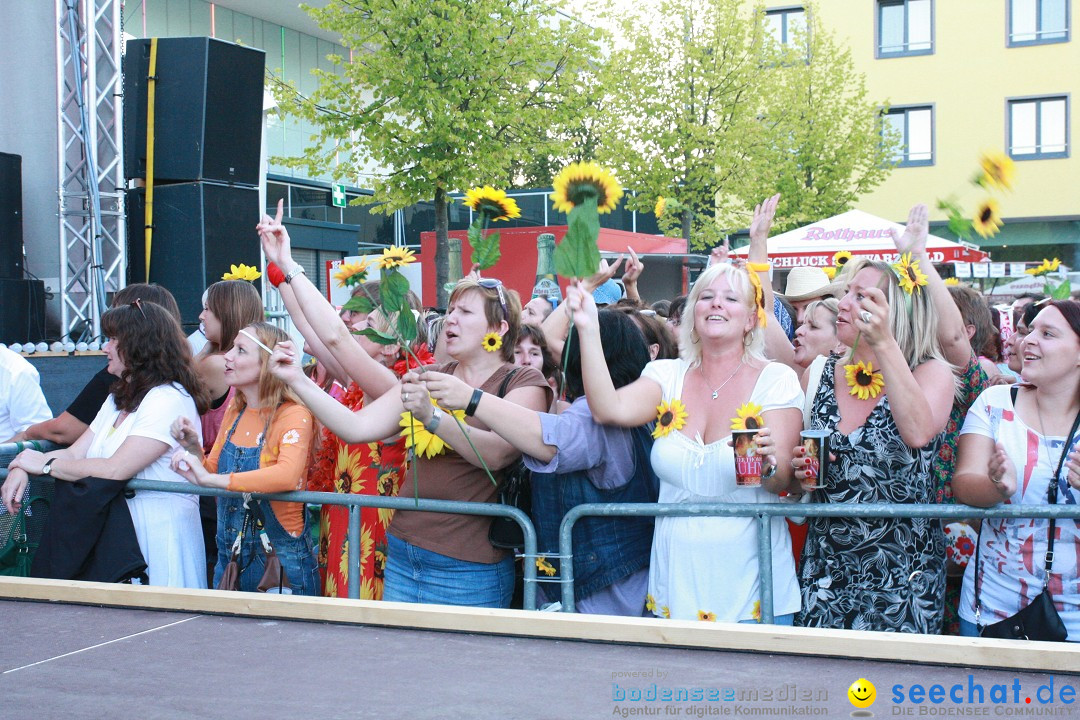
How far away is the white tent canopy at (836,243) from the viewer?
550 inches

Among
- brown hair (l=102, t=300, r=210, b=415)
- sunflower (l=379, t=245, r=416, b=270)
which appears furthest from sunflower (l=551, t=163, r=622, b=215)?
brown hair (l=102, t=300, r=210, b=415)

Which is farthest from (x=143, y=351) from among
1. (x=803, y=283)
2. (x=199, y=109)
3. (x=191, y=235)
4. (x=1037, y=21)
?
(x=1037, y=21)

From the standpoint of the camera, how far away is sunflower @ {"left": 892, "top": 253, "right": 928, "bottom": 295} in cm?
345

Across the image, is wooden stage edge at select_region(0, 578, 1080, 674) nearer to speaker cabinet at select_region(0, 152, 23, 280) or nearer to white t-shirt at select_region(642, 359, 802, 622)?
white t-shirt at select_region(642, 359, 802, 622)

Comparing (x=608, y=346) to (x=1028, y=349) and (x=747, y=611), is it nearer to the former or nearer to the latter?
(x=747, y=611)

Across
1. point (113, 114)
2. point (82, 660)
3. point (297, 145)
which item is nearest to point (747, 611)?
point (82, 660)

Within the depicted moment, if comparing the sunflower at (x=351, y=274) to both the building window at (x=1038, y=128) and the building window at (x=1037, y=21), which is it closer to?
the building window at (x=1038, y=128)

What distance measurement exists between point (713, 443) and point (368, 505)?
1.26 metres

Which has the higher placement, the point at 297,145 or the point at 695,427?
the point at 297,145

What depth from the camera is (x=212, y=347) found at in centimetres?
522

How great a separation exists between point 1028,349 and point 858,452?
63 cm

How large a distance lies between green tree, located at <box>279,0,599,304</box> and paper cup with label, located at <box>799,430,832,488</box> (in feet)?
40.3

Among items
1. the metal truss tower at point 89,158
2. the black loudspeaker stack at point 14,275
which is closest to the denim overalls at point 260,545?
the metal truss tower at point 89,158

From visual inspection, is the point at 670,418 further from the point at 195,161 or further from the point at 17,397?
the point at 195,161
